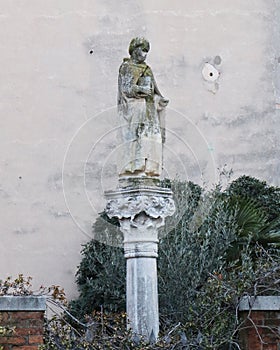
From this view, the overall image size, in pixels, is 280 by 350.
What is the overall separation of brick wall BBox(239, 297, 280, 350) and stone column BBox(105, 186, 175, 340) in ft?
2.89

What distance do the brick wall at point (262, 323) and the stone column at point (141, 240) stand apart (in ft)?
2.89

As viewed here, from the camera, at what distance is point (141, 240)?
6.52 meters

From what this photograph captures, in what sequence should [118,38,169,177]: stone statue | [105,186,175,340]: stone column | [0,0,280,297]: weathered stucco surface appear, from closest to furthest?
[105,186,175,340]: stone column, [118,38,169,177]: stone statue, [0,0,280,297]: weathered stucco surface

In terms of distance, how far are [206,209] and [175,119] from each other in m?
2.60

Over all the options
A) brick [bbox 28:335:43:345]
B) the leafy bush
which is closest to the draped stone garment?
the leafy bush

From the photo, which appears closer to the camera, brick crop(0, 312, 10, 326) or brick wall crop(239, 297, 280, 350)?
brick crop(0, 312, 10, 326)

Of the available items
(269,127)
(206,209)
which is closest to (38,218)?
(206,209)

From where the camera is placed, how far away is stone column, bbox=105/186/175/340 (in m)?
6.36

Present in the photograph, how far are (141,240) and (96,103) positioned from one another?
216 inches

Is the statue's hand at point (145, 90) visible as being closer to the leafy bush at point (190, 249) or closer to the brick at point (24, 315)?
the leafy bush at point (190, 249)

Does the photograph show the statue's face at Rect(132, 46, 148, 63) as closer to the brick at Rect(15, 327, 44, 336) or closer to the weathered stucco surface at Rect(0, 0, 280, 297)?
the brick at Rect(15, 327, 44, 336)

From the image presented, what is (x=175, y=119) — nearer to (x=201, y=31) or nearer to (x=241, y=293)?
(x=201, y=31)

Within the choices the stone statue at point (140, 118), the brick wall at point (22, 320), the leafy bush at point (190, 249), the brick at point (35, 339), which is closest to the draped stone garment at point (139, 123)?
the stone statue at point (140, 118)

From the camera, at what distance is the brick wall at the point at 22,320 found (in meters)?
5.41
